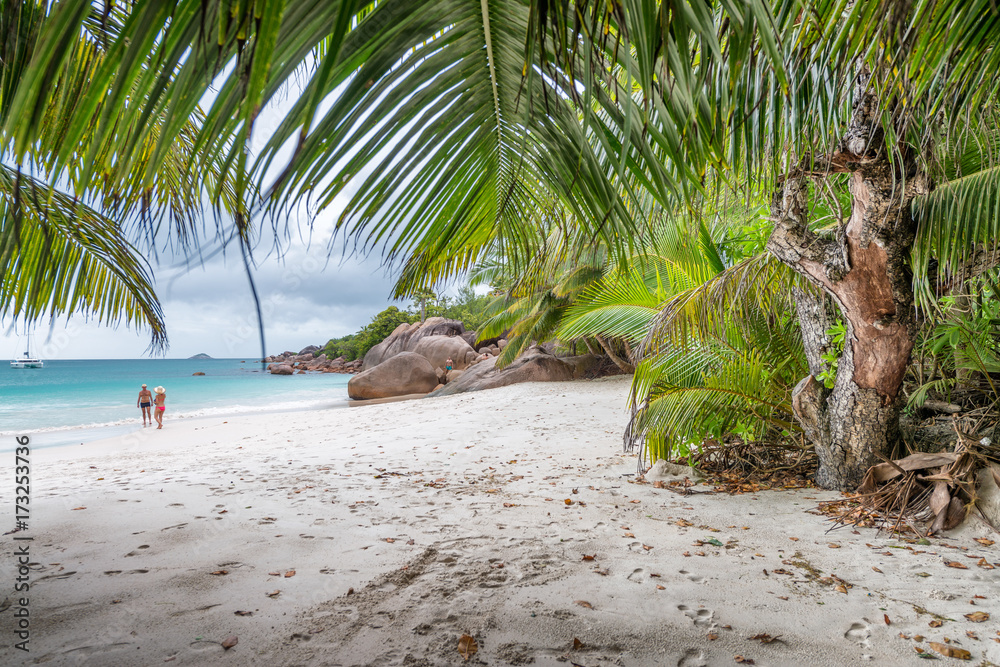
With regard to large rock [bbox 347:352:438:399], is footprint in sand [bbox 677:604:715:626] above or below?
below

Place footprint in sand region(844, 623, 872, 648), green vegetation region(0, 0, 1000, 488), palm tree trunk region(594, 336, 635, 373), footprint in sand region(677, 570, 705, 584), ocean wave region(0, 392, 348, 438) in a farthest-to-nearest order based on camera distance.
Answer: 1. palm tree trunk region(594, 336, 635, 373)
2. ocean wave region(0, 392, 348, 438)
3. footprint in sand region(677, 570, 705, 584)
4. footprint in sand region(844, 623, 872, 648)
5. green vegetation region(0, 0, 1000, 488)

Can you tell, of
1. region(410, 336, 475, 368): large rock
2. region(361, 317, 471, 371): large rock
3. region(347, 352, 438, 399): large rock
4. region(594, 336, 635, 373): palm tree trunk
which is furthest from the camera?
region(361, 317, 471, 371): large rock

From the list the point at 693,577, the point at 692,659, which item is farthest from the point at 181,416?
the point at 692,659

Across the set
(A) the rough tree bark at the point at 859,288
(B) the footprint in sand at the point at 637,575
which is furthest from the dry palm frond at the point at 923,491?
(B) the footprint in sand at the point at 637,575

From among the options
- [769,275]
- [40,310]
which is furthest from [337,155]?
[769,275]

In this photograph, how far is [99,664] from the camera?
6.18 feet

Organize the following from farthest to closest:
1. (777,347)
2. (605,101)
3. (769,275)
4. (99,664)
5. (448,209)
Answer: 1. (777,347)
2. (769,275)
3. (99,664)
4. (448,209)
5. (605,101)

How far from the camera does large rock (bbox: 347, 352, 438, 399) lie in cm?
1864

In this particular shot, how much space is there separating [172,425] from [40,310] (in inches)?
468

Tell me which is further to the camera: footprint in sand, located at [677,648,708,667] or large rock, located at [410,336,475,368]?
large rock, located at [410,336,475,368]

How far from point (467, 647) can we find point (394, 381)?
56.0ft

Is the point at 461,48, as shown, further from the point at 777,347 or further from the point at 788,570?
the point at 777,347

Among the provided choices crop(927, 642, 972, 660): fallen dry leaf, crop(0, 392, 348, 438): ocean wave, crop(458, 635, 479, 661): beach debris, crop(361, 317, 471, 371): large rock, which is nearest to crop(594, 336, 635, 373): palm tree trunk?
crop(0, 392, 348, 438): ocean wave

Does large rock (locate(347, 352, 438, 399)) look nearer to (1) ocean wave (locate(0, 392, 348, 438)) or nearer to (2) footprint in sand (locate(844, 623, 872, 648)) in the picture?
(1) ocean wave (locate(0, 392, 348, 438))
